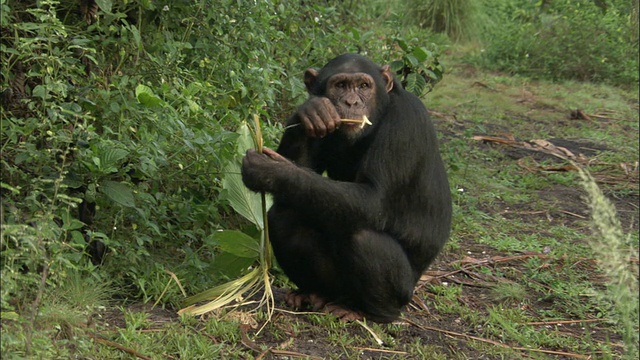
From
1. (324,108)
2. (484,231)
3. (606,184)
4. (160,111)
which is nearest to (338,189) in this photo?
(324,108)

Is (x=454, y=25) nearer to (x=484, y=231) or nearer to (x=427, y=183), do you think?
(x=484, y=231)

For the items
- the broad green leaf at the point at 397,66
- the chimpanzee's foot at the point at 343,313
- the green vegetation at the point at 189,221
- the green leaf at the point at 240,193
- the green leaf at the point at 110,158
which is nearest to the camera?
the green vegetation at the point at 189,221

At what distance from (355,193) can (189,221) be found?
118 cm

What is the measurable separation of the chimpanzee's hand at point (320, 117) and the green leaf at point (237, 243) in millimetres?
745

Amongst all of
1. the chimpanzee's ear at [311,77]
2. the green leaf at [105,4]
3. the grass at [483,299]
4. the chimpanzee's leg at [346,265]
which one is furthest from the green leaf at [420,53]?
the green leaf at [105,4]

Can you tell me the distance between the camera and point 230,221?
5.91 m

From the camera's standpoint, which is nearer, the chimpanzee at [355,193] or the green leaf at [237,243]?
the chimpanzee at [355,193]

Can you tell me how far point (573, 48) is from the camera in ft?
44.6

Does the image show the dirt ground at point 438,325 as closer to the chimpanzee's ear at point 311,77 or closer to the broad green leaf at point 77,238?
the broad green leaf at point 77,238

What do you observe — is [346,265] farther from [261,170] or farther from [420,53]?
[420,53]

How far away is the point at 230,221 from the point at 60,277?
74.4 inches

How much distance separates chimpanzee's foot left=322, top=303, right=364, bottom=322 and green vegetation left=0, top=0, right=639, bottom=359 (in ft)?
0.20

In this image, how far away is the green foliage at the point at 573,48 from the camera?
1356 cm

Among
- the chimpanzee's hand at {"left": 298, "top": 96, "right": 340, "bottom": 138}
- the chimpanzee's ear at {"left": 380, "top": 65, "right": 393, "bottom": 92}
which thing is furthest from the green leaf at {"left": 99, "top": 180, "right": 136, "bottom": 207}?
the chimpanzee's ear at {"left": 380, "top": 65, "right": 393, "bottom": 92}
